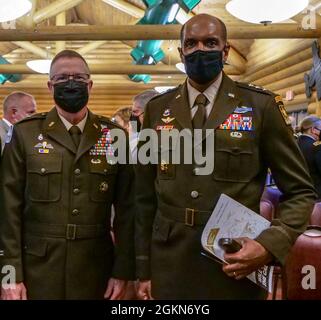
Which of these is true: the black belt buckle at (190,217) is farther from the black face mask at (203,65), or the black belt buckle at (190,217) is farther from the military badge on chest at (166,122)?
the black face mask at (203,65)

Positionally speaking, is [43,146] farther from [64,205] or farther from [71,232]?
[71,232]

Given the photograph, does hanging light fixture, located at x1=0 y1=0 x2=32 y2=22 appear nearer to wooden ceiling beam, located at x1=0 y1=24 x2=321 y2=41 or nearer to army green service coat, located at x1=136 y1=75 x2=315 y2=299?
wooden ceiling beam, located at x1=0 y1=24 x2=321 y2=41

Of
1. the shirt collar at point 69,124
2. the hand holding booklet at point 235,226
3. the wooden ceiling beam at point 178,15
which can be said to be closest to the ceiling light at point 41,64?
the wooden ceiling beam at point 178,15

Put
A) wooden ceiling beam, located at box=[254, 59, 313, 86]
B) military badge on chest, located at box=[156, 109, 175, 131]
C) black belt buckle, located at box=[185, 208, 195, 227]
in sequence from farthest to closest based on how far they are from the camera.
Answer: wooden ceiling beam, located at box=[254, 59, 313, 86], military badge on chest, located at box=[156, 109, 175, 131], black belt buckle, located at box=[185, 208, 195, 227]

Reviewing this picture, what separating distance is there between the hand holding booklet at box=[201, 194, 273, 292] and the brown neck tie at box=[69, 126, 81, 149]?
79cm

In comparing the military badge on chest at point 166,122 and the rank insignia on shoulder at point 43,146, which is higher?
the military badge on chest at point 166,122

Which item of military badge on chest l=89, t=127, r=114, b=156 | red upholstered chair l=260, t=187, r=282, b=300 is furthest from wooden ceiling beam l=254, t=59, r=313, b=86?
military badge on chest l=89, t=127, r=114, b=156

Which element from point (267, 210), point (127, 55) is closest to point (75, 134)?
point (267, 210)

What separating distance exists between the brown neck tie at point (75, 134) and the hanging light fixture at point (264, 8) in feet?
8.43

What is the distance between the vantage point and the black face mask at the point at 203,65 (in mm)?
1705

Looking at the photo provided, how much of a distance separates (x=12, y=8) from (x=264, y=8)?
2617 mm

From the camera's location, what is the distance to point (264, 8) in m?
4.18

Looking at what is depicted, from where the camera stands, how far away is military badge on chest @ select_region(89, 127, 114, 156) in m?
2.05
